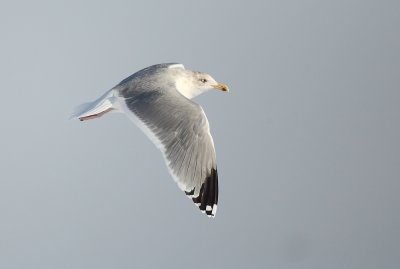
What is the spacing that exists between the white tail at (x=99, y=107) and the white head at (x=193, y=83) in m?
0.26

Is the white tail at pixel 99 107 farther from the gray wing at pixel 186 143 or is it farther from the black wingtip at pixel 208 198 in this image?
the black wingtip at pixel 208 198

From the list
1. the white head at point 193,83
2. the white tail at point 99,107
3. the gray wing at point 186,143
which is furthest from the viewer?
the white head at point 193,83

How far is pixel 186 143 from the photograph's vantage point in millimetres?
2451

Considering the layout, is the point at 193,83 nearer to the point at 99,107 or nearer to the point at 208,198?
the point at 99,107

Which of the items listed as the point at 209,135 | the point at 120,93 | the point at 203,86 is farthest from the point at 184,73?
the point at 209,135

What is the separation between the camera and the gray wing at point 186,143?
2410 mm

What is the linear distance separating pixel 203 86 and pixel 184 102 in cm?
52

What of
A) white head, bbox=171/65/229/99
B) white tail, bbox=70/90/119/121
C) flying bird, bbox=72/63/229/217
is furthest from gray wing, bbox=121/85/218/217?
white head, bbox=171/65/229/99

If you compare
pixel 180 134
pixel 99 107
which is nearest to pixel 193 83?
pixel 99 107

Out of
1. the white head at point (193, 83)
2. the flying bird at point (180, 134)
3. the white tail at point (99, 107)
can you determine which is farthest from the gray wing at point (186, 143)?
the white head at point (193, 83)

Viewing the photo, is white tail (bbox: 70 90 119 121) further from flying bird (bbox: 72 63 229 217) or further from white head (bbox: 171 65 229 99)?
white head (bbox: 171 65 229 99)

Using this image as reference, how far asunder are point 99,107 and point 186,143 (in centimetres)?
46

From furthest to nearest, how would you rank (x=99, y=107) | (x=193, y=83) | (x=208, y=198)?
(x=193, y=83)
(x=99, y=107)
(x=208, y=198)

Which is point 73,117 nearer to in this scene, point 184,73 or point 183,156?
point 184,73
